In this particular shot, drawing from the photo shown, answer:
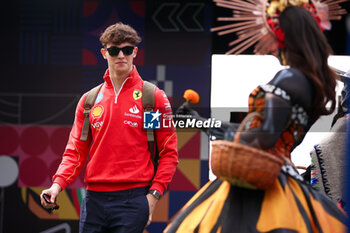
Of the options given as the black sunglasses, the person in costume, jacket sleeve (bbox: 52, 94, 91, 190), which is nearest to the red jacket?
jacket sleeve (bbox: 52, 94, 91, 190)

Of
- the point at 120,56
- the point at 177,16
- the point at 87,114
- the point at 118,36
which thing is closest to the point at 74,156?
the point at 87,114

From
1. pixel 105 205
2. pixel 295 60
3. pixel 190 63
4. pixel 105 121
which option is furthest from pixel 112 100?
pixel 295 60

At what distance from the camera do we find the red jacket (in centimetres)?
283

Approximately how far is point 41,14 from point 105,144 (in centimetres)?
121

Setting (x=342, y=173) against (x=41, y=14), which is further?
(x=41, y=14)

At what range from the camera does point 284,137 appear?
212cm

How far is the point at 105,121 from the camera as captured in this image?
2873mm

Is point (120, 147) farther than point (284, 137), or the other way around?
point (120, 147)

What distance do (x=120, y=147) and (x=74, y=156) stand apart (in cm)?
33

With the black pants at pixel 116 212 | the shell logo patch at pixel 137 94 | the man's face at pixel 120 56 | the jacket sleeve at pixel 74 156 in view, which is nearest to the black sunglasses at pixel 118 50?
the man's face at pixel 120 56

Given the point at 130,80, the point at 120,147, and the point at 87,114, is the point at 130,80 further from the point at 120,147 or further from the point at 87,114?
the point at 120,147

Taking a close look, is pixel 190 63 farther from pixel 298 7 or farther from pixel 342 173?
pixel 298 7

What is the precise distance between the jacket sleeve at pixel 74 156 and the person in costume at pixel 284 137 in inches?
38.3

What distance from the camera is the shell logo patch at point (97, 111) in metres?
2.91
